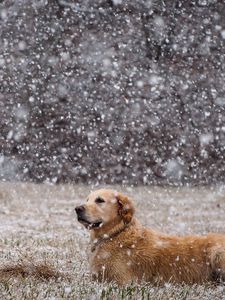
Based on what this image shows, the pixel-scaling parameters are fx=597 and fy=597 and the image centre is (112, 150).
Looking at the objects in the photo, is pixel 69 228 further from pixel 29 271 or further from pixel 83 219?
pixel 83 219

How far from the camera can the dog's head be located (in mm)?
5742

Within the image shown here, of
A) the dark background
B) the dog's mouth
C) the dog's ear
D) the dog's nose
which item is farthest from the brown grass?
the dark background

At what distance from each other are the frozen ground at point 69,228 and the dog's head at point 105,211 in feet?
1.82

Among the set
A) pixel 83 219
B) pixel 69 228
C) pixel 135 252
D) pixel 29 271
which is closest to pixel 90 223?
pixel 83 219

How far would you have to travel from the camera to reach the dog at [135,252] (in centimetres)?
568

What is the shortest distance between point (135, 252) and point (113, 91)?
18.2 m

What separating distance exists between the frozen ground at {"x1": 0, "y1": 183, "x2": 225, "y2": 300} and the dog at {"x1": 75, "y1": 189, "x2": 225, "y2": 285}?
224mm

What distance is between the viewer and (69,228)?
38.9 feet

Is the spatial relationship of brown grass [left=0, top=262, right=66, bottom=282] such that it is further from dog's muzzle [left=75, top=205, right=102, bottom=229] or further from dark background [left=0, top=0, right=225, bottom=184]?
dark background [left=0, top=0, right=225, bottom=184]

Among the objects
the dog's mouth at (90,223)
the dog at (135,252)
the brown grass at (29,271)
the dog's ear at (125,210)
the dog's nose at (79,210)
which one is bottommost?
the brown grass at (29,271)

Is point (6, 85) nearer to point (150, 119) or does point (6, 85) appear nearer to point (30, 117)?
point (30, 117)

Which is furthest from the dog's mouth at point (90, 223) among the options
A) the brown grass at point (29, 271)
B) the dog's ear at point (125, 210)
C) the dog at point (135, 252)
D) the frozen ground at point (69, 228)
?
the brown grass at point (29, 271)

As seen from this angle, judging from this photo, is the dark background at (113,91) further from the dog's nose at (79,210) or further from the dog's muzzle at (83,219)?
the dog's nose at (79,210)

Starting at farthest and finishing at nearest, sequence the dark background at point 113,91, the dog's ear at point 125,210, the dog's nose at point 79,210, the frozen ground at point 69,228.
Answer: the dark background at point 113,91, the dog's ear at point 125,210, the dog's nose at point 79,210, the frozen ground at point 69,228
